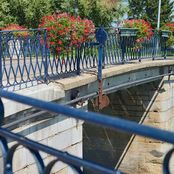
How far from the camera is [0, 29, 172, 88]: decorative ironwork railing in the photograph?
6.51 m

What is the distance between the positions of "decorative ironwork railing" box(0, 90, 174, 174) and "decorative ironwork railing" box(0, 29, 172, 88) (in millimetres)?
3746

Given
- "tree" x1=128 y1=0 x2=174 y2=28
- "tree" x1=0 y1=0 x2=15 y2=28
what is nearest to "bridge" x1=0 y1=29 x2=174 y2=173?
"tree" x1=0 y1=0 x2=15 y2=28

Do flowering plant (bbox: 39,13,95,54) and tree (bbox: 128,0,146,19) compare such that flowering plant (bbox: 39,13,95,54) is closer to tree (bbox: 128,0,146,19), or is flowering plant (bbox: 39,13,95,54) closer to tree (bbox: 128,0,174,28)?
tree (bbox: 128,0,174,28)

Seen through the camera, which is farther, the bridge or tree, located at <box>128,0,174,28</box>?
tree, located at <box>128,0,174,28</box>

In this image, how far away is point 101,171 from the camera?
5.68 feet

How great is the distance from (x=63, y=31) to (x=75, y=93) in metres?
1.10

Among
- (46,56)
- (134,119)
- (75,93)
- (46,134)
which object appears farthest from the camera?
(134,119)

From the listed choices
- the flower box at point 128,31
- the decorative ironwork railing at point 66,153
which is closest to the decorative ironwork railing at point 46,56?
the flower box at point 128,31

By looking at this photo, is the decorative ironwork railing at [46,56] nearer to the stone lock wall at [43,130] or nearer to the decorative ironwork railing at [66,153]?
the stone lock wall at [43,130]

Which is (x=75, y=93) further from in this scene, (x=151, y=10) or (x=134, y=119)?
(x=151, y=10)

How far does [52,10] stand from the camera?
2519 centimetres

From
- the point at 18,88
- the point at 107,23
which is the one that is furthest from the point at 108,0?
the point at 18,88

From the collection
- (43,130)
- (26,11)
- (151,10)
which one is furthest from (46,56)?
(151,10)

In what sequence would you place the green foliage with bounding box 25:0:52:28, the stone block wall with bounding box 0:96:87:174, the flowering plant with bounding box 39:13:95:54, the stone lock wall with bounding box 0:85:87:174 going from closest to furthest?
1. the stone lock wall with bounding box 0:85:87:174
2. the stone block wall with bounding box 0:96:87:174
3. the flowering plant with bounding box 39:13:95:54
4. the green foliage with bounding box 25:0:52:28
